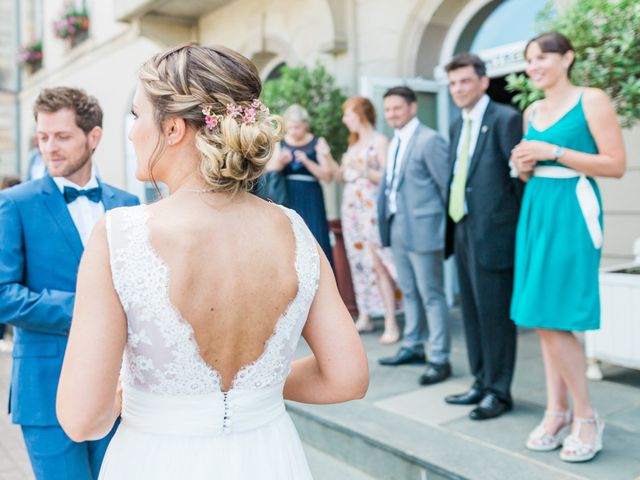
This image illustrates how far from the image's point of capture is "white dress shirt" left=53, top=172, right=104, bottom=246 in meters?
2.12

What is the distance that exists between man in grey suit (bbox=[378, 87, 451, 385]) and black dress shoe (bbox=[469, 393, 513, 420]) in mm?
669

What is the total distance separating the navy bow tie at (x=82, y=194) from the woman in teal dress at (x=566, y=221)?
5.98ft

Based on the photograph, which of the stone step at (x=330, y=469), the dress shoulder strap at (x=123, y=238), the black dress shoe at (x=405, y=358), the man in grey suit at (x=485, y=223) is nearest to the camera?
the dress shoulder strap at (x=123, y=238)

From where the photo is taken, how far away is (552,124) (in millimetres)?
2889

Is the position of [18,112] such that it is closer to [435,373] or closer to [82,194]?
[435,373]

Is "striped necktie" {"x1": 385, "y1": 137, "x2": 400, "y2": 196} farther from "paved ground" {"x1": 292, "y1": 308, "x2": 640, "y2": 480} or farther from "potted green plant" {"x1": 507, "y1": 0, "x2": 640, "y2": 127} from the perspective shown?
"paved ground" {"x1": 292, "y1": 308, "x2": 640, "y2": 480}

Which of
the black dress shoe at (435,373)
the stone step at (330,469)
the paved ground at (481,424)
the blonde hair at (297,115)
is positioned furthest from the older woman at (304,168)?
the stone step at (330,469)

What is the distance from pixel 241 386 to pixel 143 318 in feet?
0.87

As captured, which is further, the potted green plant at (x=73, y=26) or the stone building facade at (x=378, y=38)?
the potted green plant at (x=73, y=26)

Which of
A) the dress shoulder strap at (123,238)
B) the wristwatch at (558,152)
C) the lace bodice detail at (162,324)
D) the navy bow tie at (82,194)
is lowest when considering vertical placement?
the lace bodice detail at (162,324)

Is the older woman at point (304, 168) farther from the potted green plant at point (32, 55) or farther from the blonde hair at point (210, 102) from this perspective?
the potted green plant at point (32, 55)

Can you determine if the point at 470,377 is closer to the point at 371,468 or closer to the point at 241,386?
the point at 371,468

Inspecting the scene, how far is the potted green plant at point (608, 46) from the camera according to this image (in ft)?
11.4

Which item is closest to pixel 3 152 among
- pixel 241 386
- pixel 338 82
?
pixel 338 82
